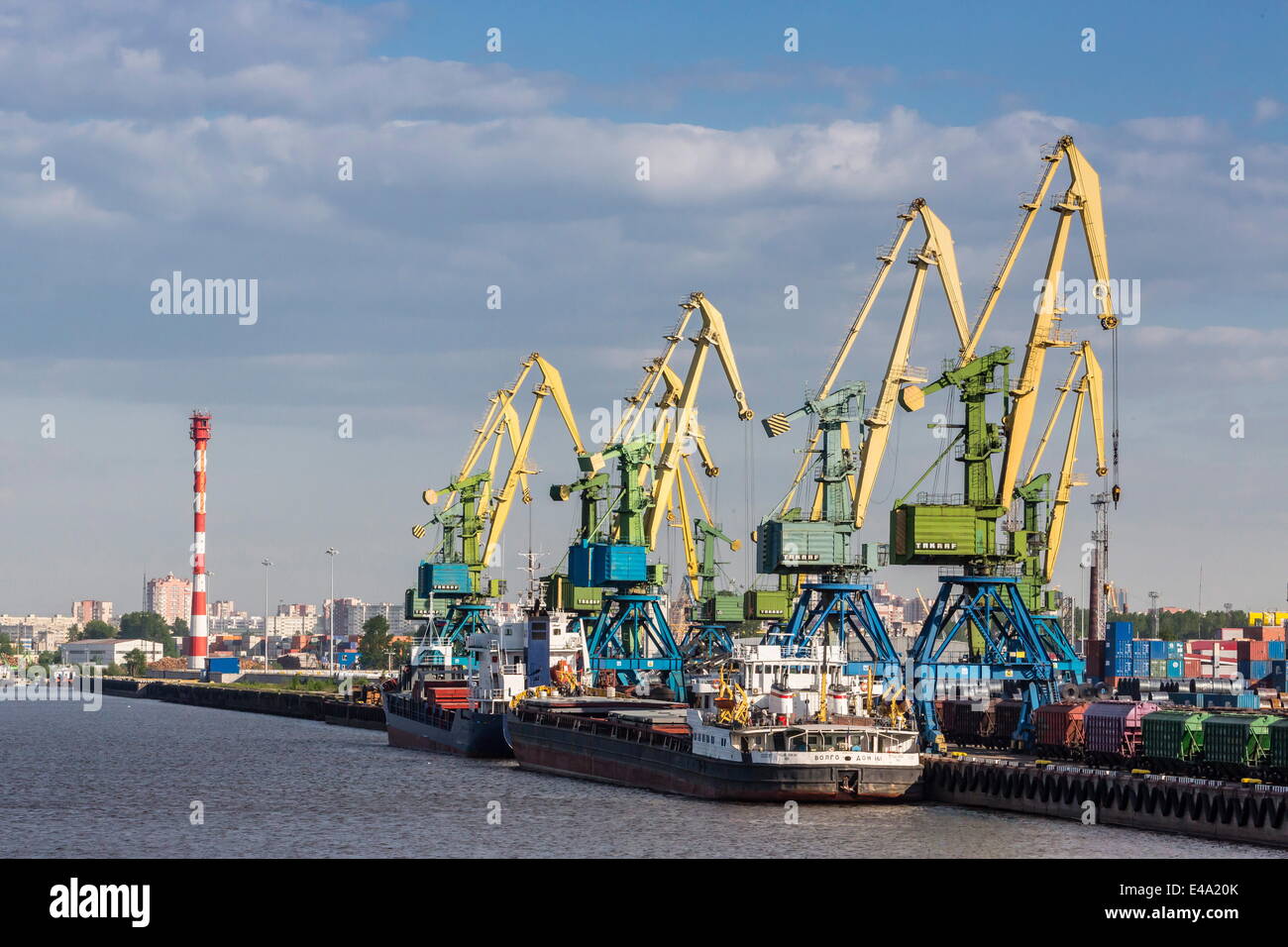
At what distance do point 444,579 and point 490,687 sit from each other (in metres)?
47.9

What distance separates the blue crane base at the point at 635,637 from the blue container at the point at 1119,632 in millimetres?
53495

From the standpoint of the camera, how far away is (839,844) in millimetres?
67688

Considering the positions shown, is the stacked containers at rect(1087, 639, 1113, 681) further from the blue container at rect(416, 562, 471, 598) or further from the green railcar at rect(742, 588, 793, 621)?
the blue container at rect(416, 562, 471, 598)

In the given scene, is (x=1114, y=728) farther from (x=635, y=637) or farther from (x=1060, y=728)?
(x=635, y=637)

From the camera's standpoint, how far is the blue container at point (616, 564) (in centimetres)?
14150

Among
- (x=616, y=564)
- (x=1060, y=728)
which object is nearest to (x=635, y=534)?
(x=616, y=564)

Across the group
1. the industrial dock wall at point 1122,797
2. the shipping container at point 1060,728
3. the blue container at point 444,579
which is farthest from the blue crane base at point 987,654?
the blue container at point 444,579

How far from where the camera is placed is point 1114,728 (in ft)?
286

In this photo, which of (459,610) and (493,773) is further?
(459,610)

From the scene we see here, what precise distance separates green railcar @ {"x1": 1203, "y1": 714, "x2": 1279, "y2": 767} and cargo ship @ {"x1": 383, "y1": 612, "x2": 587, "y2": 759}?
5984cm

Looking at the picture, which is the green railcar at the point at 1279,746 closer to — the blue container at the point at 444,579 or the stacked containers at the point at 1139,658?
the stacked containers at the point at 1139,658

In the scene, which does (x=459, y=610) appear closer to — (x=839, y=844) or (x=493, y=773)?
(x=493, y=773)
